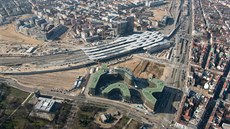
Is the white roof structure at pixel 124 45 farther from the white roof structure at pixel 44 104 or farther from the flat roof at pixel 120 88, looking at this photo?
the white roof structure at pixel 44 104

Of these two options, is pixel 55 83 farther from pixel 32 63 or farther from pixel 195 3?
pixel 195 3

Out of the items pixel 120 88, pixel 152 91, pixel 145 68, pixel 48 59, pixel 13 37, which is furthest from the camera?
pixel 13 37

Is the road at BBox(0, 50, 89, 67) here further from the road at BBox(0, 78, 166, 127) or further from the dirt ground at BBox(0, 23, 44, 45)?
the dirt ground at BBox(0, 23, 44, 45)

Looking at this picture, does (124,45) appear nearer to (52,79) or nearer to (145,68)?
(145,68)

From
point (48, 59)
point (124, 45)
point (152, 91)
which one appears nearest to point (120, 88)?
point (152, 91)

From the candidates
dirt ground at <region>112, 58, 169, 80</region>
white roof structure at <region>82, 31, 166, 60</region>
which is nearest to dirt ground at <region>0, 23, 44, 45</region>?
white roof structure at <region>82, 31, 166, 60</region>

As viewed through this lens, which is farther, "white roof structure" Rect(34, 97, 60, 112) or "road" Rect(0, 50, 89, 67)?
"road" Rect(0, 50, 89, 67)
